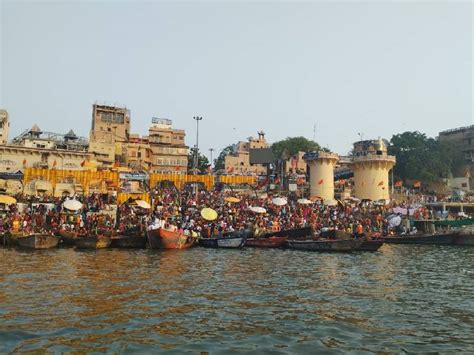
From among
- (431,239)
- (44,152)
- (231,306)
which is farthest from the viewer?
(44,152)

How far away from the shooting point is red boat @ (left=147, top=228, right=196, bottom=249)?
86.6ft

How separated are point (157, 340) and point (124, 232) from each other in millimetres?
20819

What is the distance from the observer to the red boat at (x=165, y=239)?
26406 millimetres

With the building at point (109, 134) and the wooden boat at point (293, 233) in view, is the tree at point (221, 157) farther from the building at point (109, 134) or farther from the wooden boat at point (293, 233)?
the wooden boat at point (293, 233)

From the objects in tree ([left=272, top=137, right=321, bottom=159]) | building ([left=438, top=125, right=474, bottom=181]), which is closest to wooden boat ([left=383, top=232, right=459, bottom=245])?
building ([left=438, top=125, right=474, bottom=181])

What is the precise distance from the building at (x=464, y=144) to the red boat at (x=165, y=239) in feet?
188

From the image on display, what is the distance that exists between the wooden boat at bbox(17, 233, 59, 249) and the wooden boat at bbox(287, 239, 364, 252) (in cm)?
1558

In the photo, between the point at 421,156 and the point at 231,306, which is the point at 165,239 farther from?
the point at 421,156

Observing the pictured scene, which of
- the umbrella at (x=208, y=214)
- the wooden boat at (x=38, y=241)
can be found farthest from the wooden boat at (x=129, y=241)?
the umbrella at (x=208, y=214)

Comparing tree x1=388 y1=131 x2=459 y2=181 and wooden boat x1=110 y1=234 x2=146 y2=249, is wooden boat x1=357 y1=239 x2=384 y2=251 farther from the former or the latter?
tree x1=388 y1=131 x2=459 y2=181

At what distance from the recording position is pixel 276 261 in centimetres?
2183

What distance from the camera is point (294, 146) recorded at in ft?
268

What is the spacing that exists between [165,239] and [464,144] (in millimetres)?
63450

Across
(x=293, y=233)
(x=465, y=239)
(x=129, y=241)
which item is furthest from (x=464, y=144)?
(x=129, y=241)
